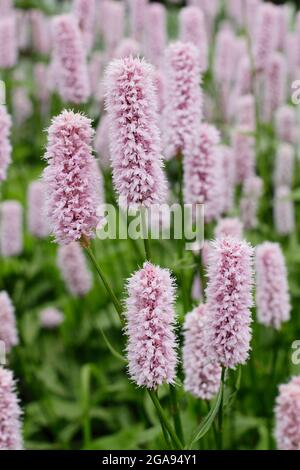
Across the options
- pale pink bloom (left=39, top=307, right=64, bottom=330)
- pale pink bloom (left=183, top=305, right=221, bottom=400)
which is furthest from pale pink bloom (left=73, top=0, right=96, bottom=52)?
pale pink bloom (left=183, top=305, right=221, bottom=400)

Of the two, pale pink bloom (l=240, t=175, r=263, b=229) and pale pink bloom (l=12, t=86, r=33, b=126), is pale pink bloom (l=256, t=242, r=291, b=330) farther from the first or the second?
pale pink bloom (l=12, t=86, r=33, b=126)

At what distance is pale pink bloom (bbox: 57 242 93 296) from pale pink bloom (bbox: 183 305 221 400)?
5.30 ft

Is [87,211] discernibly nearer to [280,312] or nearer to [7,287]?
[280,312]

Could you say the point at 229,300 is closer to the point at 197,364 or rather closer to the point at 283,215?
the point at 197,364

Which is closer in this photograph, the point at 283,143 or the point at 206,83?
the point at 283,143

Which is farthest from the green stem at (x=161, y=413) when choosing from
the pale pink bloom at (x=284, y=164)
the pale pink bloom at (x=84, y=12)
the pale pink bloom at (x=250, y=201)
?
the pale pink bloom at (x=284, y=164)

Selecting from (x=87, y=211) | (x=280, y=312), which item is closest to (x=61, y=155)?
(x=87, y=211)

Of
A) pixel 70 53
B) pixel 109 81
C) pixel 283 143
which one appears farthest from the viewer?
pixel 283 143

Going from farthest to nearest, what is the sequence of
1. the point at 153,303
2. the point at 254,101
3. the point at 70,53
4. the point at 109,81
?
1. the point at 254,101
2. the point at 70,53
3. the point at 109,81
4. the point at 153,303

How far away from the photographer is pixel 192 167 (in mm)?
3348

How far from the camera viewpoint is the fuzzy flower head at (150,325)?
2.07 meters

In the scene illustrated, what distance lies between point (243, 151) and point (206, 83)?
1982 millimetres

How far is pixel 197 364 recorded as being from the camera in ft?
8.66

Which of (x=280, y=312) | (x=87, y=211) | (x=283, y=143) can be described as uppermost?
(x=283, y=143)
